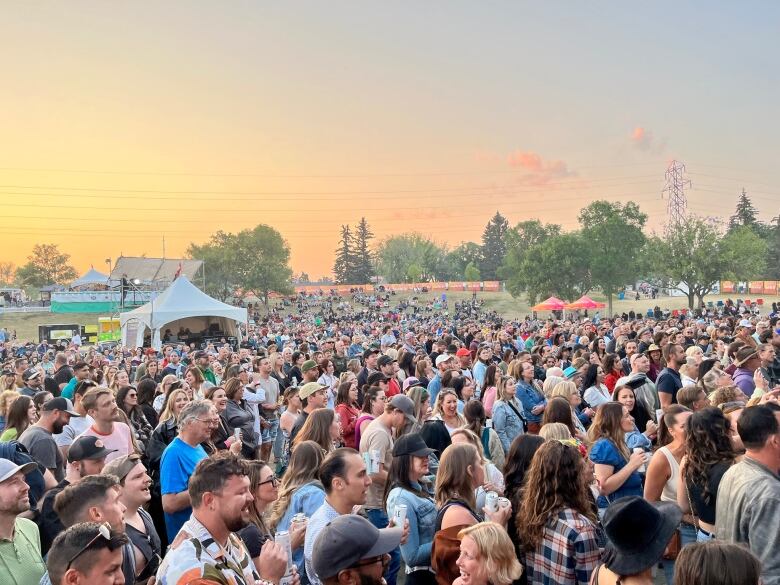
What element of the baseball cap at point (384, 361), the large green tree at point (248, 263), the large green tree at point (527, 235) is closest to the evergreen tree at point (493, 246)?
the large green tree at point (527, 235)

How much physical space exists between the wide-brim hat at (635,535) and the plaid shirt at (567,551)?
0.69 m

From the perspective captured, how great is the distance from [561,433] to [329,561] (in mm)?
2666

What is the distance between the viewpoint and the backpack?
4777 millimetres

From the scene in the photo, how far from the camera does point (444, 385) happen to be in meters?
A: 8.53

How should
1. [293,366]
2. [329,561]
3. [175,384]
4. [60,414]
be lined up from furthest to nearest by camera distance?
[293,366] → [175,384] → [60,414] → [329,561]

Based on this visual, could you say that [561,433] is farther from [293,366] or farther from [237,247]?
[237,247]

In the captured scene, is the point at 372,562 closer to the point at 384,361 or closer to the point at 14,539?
the point at 14,539

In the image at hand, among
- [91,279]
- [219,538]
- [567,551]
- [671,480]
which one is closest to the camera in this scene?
[219,538]

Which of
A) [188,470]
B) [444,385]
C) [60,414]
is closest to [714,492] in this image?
[188,470]

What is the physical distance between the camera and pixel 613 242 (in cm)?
6544

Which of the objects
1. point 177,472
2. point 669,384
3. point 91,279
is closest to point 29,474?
point 177,472

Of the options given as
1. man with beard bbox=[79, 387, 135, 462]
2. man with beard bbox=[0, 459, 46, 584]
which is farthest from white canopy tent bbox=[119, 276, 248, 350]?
man with beard bbox=[0, 459, 46, 584]

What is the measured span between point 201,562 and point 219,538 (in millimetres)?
204

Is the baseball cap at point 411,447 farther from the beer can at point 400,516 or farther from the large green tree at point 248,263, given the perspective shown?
the large green tree at point 248,263
